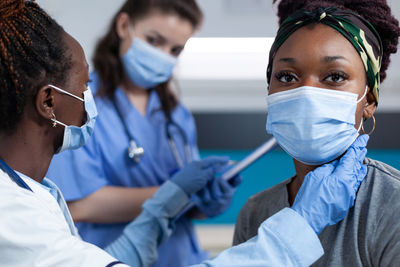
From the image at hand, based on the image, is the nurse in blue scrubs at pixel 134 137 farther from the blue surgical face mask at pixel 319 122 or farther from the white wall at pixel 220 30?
the blue surgical face mask at pixel 319 122

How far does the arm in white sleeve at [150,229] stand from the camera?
1313 millimetres

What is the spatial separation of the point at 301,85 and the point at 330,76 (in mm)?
60

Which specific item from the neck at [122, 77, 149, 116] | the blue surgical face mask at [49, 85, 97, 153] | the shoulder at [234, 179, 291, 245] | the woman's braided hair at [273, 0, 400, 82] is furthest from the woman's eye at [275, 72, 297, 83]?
the neck at [122, 77, 149, 116]

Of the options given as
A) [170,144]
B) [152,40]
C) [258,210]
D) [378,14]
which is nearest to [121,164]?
[170,144]

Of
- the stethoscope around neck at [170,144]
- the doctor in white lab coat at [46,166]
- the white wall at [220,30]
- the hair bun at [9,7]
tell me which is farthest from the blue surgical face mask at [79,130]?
the white wall at [220,30]

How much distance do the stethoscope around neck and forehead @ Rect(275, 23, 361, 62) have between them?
0.75 metres

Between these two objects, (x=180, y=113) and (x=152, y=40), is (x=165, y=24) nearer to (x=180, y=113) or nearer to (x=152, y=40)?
(x=152, y=40)

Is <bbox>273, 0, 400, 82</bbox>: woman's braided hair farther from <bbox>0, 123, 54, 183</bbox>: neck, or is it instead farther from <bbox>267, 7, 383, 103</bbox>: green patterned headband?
<bbox>0, 123, 54, 183</bbox>: neck

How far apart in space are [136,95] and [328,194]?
1.03 metres

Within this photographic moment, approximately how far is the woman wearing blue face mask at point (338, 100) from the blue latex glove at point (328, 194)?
0.01 m

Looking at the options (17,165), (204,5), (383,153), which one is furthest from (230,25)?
(17,165)

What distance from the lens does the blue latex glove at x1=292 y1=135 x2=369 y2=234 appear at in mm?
859

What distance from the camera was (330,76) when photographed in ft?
3.00

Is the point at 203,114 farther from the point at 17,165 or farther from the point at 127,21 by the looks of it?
the point at 17,165
